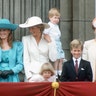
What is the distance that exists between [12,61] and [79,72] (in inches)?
43.4

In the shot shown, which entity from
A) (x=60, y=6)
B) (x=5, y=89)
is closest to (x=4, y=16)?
(x=60, y=6)

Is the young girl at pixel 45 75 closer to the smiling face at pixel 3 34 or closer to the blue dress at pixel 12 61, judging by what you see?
the blue dress at pixel 12 61

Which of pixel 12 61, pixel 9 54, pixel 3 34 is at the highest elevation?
pixel 3 34

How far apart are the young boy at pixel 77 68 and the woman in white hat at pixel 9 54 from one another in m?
0.75

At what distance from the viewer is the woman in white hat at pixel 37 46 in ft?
26.9

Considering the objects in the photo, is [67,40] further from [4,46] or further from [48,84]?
[48,84]

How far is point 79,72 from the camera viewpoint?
7.85 meters

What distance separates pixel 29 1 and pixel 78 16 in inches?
42.5

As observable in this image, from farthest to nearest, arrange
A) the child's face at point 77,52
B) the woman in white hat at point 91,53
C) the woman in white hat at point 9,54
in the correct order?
the woman in white hat at point 91,53 < the woman in white hat at point 9,54 < the child's face at point 77,52

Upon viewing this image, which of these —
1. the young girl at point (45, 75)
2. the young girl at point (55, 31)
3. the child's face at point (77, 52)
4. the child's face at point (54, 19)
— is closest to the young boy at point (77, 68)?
the child's face at point (77, 52)

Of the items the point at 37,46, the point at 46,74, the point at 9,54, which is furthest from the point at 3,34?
the point at 46,74

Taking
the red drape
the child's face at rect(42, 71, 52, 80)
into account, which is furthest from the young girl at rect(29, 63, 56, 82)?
the red drape

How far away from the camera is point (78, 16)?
33.3ft

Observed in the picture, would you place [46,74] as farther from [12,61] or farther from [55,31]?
[55,31]
